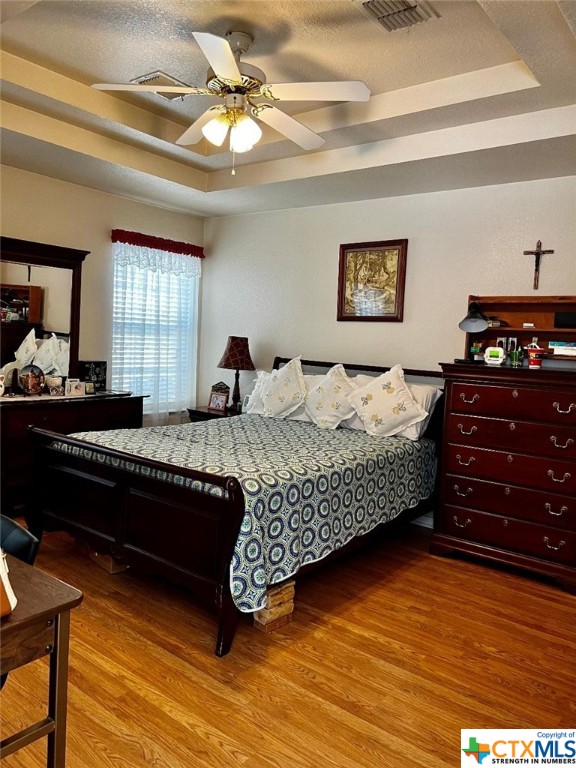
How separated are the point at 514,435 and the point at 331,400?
1.34 metres

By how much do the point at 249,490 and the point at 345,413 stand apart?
182 centimetres

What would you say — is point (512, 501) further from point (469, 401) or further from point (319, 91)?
point (319, 91)

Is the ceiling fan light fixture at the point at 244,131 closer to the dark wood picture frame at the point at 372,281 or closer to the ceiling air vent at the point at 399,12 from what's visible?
the ceiling air vent at the point at 399,12

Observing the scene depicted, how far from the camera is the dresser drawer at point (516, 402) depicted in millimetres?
3299

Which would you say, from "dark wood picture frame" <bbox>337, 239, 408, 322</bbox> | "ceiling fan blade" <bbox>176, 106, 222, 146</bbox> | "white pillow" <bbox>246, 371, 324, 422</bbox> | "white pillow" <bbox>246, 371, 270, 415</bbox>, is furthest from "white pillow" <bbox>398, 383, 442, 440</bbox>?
"ceiling fan blade" <bbox>176, 106, 222, 146</bbox>

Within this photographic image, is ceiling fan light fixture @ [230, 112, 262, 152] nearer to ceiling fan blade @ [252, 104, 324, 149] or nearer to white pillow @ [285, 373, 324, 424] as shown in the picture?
ceiling fan blade @ [252, 104, 324, 149]

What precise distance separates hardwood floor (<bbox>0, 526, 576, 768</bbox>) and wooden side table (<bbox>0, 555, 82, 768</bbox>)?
2.02ft

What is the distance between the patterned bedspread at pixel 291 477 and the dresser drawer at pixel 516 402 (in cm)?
47

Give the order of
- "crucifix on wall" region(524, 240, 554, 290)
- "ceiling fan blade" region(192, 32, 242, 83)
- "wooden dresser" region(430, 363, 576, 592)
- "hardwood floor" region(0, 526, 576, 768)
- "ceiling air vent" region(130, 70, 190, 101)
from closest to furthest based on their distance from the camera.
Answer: "hardwood floor" region(0, 526, 576, 768), "ceiling fan blade" region(192, 32, 242, 83), "ceiling air vent" region(130, 70, 190, 101), "wooden dresser" region(430, 363, 576, 592), "crucifix on wall" region(524, 240, 554, 290)

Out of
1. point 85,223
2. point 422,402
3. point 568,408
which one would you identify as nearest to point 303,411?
point 422,402

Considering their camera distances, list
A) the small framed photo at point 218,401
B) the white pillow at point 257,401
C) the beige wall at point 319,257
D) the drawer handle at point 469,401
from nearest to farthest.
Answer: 1. the drawer handle at point 469,401
2. the beige wall at point 319,257
3. the white pillow at point 257,401
4. the small framed photo at point 218,401

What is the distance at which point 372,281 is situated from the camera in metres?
4.65

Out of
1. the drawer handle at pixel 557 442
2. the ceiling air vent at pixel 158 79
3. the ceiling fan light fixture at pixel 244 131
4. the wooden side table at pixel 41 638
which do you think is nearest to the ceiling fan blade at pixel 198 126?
the ceiling fan light fixture at pixel 244 131

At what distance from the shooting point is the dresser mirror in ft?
13.5
